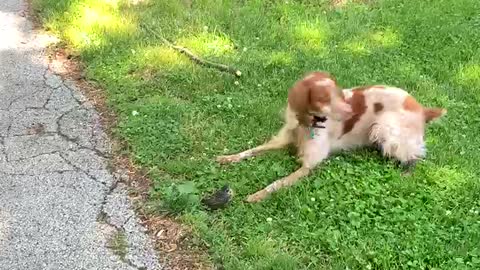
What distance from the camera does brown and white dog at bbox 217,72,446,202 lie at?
4434 mm

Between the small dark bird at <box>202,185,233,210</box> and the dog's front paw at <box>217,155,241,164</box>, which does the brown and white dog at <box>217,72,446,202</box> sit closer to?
the dog's front paw at <box>217,155,241,164</box>

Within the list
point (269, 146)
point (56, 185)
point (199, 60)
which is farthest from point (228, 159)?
point (199, 60)

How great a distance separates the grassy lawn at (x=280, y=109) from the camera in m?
3.85

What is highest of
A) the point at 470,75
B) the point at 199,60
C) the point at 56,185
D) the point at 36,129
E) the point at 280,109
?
the point at 470,75

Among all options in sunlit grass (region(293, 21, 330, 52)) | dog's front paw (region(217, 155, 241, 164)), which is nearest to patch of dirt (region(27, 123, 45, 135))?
dog's front paw (region(217, 155, 241, 164))

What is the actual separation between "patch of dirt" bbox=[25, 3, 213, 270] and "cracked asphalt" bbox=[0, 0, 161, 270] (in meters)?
0.05

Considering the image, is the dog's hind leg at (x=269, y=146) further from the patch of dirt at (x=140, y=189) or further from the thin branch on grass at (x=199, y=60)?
the thin branch on grass at (x=199, y=60)

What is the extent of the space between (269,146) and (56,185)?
4.46 feet

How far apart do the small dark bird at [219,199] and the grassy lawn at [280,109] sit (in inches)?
2.1

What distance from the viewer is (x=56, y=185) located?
172 inches

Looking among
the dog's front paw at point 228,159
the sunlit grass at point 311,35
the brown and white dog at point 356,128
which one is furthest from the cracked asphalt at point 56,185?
the sunlit grass at point 311,35

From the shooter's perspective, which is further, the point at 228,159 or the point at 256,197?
the point at 228,159

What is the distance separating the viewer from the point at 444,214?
4090 millimetres

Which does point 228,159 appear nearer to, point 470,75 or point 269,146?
point 269,146
